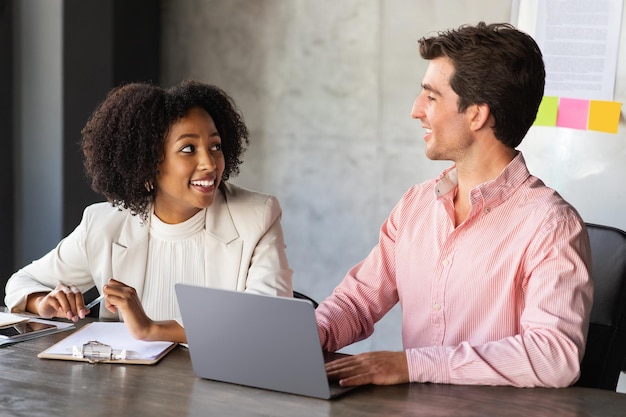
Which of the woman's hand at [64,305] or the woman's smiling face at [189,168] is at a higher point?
the woman's smiling face at [189,168]

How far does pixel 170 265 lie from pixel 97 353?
1.99ft

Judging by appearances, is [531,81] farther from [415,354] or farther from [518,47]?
[415,354]

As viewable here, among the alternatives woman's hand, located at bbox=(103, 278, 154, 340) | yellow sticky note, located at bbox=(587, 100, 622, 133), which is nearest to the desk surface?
woman's hand, located at bbox=(103, 278, 154, 340)

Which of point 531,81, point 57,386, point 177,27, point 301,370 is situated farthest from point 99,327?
point 177,27

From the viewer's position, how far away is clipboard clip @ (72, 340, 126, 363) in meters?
2.08

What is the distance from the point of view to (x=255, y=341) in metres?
1.84

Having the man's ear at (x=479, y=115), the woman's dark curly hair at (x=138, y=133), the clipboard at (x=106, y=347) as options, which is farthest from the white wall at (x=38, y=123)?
the man's ear at (x=479, y=115)

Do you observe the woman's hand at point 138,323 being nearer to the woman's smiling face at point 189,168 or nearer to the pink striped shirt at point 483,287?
the pink striped shirt at point 483,287

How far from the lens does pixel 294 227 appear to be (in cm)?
422

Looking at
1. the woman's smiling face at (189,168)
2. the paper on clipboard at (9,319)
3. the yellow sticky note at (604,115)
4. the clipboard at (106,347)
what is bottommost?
the paper on clipboard at (9,319)

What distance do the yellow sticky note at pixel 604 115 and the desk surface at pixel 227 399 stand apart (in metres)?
1.81

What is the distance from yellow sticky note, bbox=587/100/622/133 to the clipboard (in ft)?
6.62

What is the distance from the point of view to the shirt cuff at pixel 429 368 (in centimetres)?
192

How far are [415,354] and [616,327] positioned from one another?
0.64m
